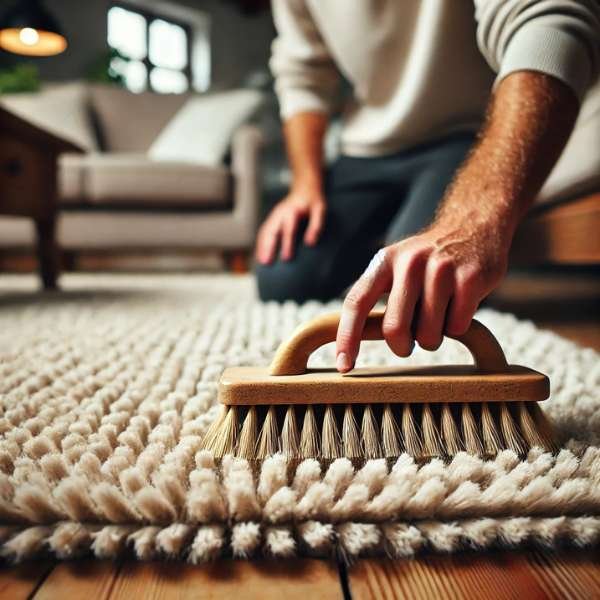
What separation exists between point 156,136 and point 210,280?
1.30 metres

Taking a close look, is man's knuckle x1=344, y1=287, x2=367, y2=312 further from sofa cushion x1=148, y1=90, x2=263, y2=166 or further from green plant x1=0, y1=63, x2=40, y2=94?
green plant x1=0, y1=63, x2=40, y2=94

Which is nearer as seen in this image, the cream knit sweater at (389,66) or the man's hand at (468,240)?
the man's hand at (468,240)

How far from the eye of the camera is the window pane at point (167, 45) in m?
4.81

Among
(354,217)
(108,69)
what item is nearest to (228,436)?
(354,217)

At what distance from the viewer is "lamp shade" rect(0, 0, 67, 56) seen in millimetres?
3049

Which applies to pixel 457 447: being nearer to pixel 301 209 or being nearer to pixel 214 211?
pixel 301 209

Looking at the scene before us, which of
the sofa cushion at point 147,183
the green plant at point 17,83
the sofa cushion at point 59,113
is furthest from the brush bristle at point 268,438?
the green plant at point 17,83

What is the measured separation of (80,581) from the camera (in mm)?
306

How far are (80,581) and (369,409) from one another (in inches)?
7.8

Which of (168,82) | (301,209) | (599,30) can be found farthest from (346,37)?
(168,82)

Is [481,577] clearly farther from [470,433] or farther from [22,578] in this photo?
[22,578]

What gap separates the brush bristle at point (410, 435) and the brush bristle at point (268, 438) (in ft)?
0.28

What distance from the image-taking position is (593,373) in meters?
0.63

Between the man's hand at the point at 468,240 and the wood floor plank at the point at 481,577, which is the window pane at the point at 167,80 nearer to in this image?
the man's hand at the point at 468,240
